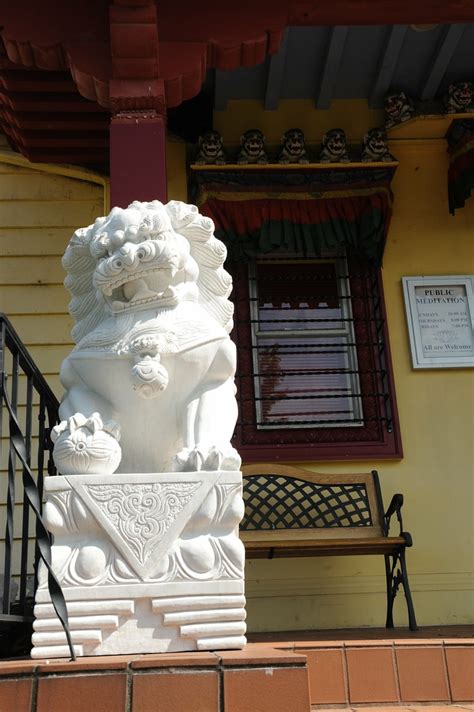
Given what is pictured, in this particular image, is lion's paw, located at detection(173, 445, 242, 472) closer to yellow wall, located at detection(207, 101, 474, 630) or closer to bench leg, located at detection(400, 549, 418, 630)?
bench leg, located at detection(400, 549, 418, 630)

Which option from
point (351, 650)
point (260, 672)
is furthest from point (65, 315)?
point (260, 672)

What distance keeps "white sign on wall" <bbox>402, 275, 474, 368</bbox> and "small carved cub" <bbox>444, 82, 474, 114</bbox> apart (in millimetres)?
1158

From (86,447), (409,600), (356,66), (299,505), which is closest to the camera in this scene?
(86,447)

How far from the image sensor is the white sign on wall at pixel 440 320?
5176mm

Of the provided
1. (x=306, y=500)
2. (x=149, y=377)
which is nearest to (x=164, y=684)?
(x=149, y=377)

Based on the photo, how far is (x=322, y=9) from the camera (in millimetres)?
4016

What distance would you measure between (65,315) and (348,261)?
200 centimetres

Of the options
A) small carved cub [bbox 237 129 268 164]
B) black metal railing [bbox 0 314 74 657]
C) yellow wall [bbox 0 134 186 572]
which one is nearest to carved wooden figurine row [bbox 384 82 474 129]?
small carved cub [bbox 237 129 268 164]

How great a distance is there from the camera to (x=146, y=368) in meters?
2.30

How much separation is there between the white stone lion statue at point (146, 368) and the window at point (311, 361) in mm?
2484

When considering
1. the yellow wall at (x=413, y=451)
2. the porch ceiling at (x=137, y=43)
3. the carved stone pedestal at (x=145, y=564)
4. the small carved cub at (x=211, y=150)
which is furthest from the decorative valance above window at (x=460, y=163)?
the carved stone pedestal at (x=145, y=564)

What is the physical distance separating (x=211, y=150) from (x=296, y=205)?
2.24 ft

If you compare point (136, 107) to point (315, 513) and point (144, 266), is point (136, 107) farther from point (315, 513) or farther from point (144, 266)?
point (315, 513)

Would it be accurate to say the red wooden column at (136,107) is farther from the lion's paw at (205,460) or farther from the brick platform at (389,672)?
the brick platform at (389,672)
